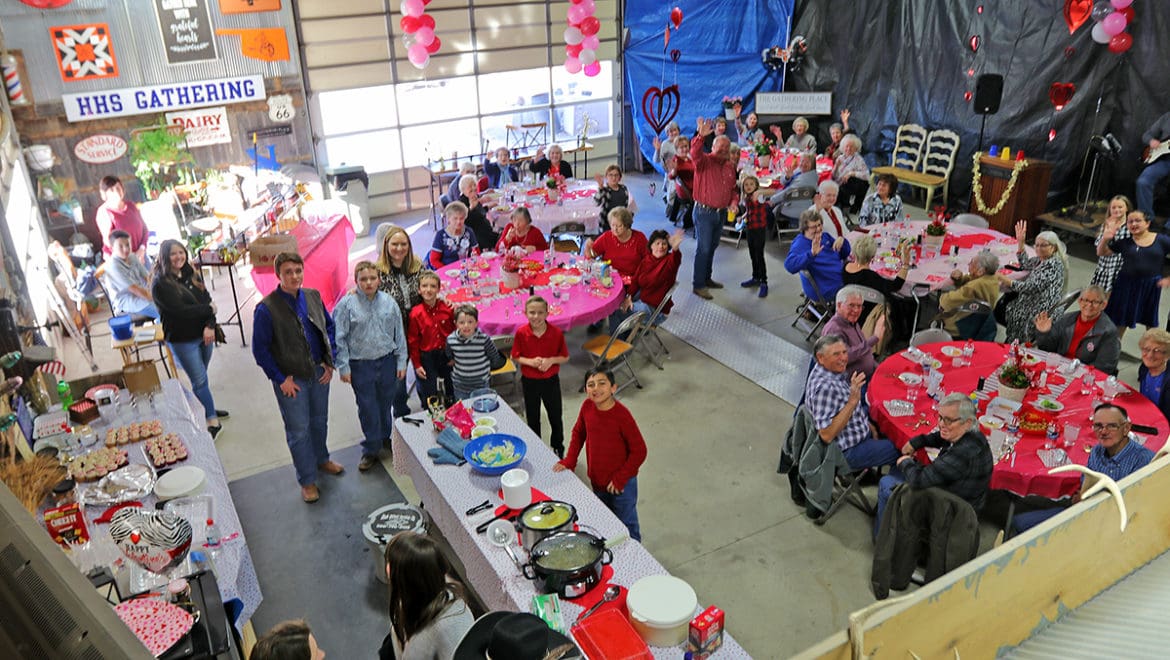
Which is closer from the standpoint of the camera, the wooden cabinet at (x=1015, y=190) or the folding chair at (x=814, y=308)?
the folding chair at (x=814, y=308)

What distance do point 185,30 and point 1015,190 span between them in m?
11.3

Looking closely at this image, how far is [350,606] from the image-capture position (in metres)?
4.86

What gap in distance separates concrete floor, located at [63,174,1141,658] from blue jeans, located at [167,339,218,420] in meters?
0.36

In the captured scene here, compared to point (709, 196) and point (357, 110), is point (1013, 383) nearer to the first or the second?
point (709, 196)

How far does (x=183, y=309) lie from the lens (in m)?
6.14

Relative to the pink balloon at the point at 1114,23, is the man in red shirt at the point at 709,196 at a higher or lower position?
lower

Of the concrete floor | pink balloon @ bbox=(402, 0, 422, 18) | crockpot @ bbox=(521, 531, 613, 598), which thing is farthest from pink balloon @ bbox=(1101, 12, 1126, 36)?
crockpot @ bbox=(521, 531, 613, 598)

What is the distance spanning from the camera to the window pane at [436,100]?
12.9m

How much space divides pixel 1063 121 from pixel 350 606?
35.4ft

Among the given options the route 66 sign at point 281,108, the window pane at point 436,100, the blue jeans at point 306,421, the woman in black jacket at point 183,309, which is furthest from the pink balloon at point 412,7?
the blue jeans at point 306,421

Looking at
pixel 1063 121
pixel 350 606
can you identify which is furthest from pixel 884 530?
pixel 1063 121

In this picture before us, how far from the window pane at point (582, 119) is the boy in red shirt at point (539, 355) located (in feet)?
30.4

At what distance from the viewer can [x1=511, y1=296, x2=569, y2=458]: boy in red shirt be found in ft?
18.8

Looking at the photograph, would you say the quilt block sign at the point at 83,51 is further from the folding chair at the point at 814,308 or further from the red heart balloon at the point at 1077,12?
the red heart balloon at the point at 1077,12
